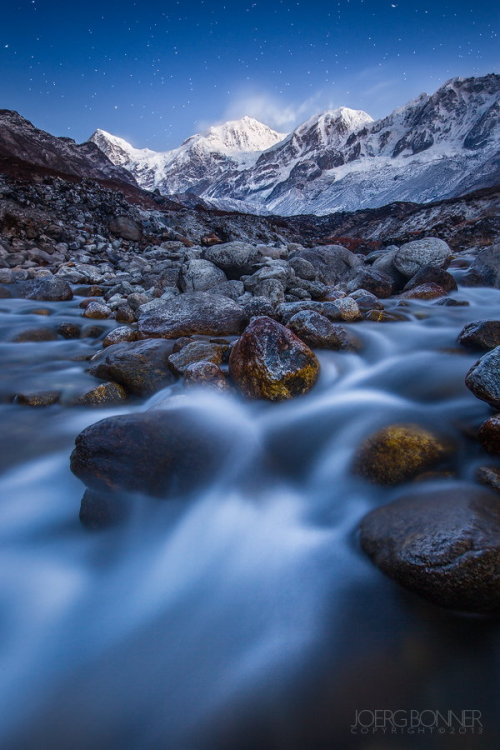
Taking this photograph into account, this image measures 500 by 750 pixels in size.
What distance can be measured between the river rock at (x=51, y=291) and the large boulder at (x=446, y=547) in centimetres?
872

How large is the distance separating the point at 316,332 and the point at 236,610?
125 inches

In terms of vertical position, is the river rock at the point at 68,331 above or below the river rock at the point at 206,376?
below

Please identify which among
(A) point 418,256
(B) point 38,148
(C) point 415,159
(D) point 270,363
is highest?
(C) point 415,159

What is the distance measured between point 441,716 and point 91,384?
3.93 meters

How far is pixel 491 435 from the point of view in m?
2.39

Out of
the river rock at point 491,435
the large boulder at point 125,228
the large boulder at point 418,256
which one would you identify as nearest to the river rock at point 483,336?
the river rock at point 491,435

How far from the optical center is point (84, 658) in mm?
1703

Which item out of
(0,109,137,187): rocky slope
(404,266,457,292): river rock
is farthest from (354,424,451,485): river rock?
(0,109,137,187): rocky slope

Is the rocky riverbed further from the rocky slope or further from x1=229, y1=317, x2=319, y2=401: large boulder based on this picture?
the rocky slope

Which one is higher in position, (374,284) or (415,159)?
(415,159)

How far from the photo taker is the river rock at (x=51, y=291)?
8.63 meters

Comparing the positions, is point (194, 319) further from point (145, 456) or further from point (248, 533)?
point (248, 533)

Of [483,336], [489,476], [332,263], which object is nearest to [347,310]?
[483,336]

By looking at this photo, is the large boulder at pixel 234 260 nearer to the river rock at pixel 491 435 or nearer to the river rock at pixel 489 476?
the river rock at pixel 491 435
